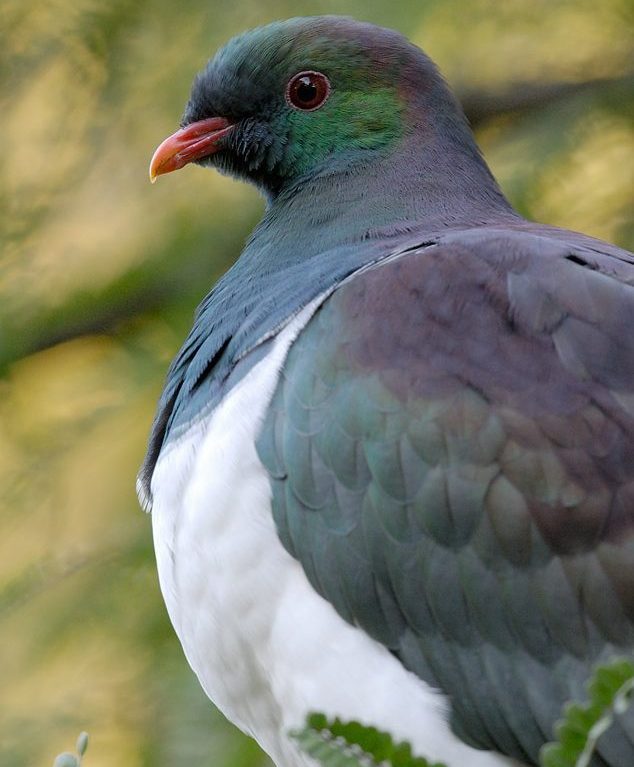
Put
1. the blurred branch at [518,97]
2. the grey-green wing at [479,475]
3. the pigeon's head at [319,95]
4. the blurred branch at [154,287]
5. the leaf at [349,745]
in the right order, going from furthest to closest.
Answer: the blurred branch at [518,97], the blurred branch at [154,287], the pigeon's head at [319,95], the grey-green wing at [479,475], the leaf at [349,745]

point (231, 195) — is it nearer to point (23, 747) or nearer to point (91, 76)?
point (91, 76)

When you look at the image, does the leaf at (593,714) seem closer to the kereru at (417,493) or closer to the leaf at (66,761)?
the leaf at (66,761)

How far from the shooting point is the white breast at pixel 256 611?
2.61 metres

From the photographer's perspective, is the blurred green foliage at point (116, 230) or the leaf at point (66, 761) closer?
the leaf at point (66, 761)

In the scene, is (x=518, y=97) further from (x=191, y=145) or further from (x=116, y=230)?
(x=191, y=145)

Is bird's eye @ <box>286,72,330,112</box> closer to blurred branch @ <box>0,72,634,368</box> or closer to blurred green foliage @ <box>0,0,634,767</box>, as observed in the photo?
blurred green foliage @ <box>0,0,634,767</box>

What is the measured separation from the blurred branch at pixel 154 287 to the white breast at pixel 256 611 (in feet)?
5.42

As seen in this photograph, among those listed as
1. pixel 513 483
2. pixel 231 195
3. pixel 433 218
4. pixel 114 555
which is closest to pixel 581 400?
pixel 513 483

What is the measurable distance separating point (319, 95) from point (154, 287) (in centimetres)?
124

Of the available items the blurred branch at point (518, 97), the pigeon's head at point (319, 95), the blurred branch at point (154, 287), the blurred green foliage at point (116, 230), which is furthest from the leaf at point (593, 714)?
the blurred branch at point (518, 97)

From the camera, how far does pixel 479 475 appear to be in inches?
101

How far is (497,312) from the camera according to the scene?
Result: 271 cm

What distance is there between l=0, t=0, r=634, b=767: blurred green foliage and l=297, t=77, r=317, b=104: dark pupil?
3.09ft

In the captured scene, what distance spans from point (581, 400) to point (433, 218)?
2.66ft
